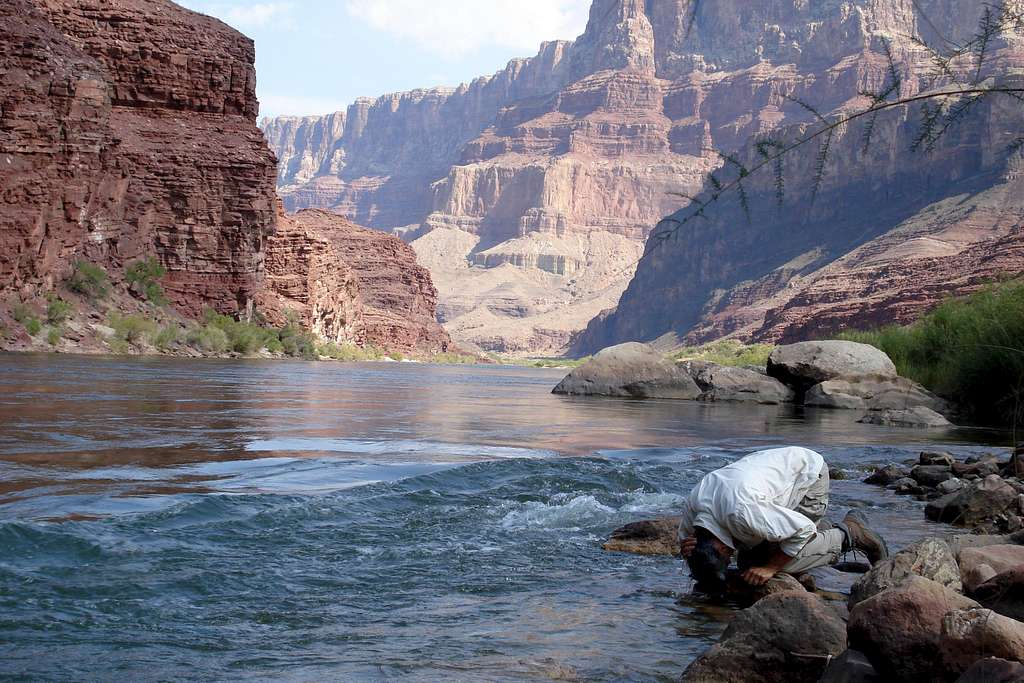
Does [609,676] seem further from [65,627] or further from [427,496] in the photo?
[427,496]

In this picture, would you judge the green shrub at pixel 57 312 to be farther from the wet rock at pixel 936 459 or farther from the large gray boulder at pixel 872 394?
the wet rock at pixel 936 459

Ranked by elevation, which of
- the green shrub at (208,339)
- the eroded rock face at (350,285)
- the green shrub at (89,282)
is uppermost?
the eroded rock face at (350,285)

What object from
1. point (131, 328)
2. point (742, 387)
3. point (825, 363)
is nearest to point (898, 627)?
point (825, 363)

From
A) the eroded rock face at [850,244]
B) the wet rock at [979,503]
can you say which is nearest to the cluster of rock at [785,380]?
the wet rock at [979,503]

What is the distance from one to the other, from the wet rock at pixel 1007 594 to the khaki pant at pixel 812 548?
124cm

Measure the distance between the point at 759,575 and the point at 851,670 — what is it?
5.72 ft

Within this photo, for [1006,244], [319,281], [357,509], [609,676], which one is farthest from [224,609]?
[319,281]

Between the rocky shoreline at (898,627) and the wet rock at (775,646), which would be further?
the wet rock at (775,646)

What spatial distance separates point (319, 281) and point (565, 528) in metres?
87.4

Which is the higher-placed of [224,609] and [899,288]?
[899,288]

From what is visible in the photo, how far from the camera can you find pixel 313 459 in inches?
473

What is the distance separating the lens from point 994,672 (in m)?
3.47

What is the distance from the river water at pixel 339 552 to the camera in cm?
479

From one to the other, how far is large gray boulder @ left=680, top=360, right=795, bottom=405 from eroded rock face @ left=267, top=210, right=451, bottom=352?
48.2m
